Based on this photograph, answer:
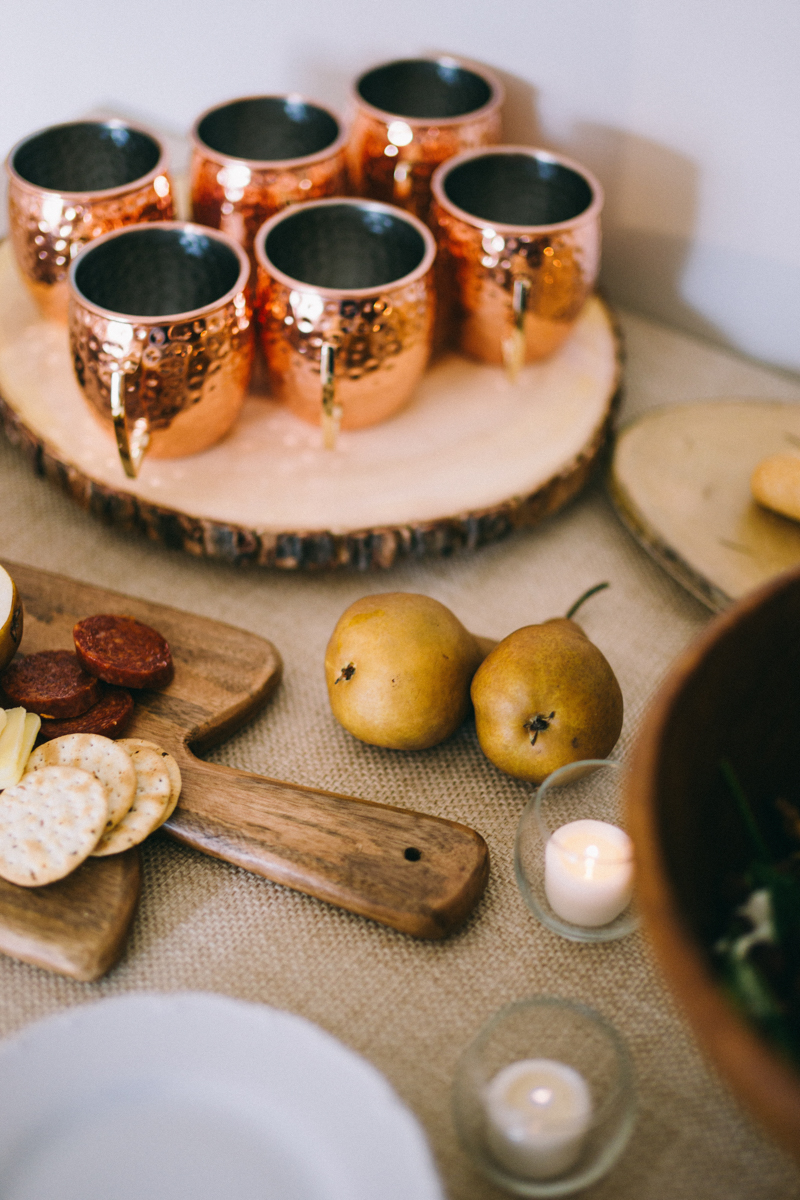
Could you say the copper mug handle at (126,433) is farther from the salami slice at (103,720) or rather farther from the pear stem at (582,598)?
the pear stem at (582,598)

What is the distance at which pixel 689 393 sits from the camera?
85 cm

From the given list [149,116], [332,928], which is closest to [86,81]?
[149,116]

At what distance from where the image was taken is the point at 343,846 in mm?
491

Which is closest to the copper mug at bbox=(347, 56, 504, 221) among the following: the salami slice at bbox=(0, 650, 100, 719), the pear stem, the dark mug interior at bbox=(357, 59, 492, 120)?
the dark mug interior at bbox=(357, 59, 492, 120)

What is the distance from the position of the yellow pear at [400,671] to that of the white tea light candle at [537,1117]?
187mm

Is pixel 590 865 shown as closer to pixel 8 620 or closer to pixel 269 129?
pixel 8 620

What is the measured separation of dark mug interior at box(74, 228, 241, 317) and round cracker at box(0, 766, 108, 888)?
0.36m

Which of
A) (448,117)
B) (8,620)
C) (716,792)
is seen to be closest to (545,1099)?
(716,792)

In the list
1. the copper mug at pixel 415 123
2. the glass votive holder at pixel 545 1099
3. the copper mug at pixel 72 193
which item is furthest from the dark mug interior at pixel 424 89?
the glass votive holder at pixel 545 1099

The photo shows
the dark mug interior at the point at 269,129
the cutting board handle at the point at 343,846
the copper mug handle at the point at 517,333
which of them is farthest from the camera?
the dark mug interior at the point at 269,129

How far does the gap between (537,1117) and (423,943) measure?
116mm

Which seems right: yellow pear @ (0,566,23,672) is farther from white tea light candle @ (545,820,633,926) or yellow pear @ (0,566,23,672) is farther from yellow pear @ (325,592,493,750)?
white tea light candle @ (545,820,633,926)

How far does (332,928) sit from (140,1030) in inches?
4.7

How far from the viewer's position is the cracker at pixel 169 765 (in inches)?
20.0
